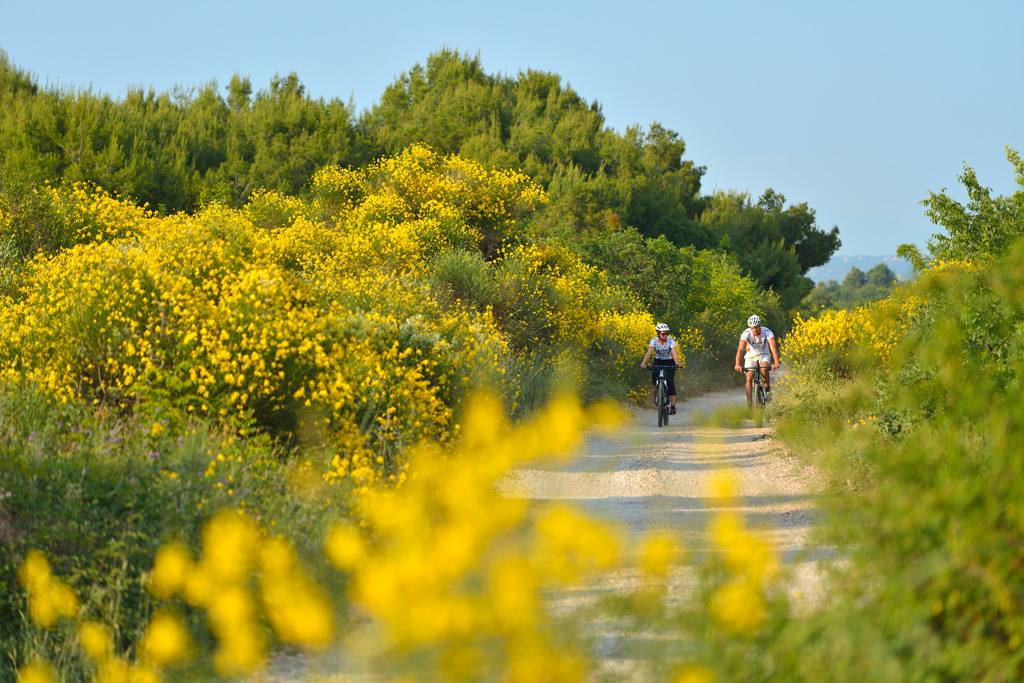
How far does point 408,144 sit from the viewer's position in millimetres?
45062

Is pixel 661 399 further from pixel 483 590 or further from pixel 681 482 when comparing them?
pixel 483 590

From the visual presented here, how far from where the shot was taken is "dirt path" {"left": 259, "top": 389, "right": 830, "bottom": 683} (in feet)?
17.6

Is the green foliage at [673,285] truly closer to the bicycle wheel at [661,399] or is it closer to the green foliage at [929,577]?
the bicycle wheel at [661,399]

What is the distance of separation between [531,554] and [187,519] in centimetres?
332

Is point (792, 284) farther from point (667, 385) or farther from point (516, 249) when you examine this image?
point (667, 385)

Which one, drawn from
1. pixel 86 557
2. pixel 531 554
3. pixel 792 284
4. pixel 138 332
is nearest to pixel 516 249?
pixel 138 332

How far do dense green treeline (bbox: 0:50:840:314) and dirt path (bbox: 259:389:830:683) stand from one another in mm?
11294

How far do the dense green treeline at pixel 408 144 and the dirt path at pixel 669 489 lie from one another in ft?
37.1

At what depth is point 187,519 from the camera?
20.5ft

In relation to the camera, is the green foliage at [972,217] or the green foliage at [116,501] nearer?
the green foliage at [116,501]

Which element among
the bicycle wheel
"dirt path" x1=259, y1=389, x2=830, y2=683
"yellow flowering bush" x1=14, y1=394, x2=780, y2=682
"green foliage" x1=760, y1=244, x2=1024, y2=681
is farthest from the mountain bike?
"green foliage" x1=760, y1=244, x2=1024, y2=681

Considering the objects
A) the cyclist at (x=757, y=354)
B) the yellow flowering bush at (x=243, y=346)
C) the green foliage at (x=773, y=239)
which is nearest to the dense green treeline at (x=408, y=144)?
the green foliage at (x=773, y=239)

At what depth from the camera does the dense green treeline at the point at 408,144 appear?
3284 cm

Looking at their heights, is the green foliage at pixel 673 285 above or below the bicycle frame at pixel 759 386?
above
